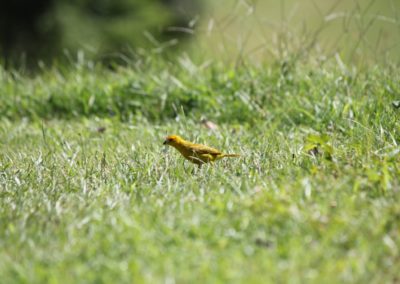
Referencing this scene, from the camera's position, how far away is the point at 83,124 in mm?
7008

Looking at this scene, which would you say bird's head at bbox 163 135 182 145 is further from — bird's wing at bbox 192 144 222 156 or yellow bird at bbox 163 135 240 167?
bird's wing at bbox 192 144 222 156

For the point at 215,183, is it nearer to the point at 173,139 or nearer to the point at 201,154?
the point at 201,154

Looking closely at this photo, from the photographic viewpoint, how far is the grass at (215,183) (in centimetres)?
292

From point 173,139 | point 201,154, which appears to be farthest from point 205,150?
point 173,139

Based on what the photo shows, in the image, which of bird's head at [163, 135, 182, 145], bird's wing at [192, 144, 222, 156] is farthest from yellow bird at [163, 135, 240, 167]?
bird's head at [163, 135, 182, 145]

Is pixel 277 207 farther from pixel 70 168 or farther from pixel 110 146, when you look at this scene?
pixel 110 146

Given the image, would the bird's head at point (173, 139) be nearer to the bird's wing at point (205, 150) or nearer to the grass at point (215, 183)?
the grass at point (215, 183)

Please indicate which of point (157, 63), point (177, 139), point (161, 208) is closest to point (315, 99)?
point (177, 139)

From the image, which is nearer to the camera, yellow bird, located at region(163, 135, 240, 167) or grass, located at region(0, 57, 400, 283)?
grass, located at region(0, 57, 400, 283)

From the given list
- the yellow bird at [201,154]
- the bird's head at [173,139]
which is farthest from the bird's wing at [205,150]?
the bird's head at [173,139]

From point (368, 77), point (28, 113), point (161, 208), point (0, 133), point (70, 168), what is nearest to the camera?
point (161, 208)

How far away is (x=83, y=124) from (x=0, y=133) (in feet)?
2.70

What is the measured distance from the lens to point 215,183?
4.07 meters

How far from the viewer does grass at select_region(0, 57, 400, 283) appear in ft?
9.57
